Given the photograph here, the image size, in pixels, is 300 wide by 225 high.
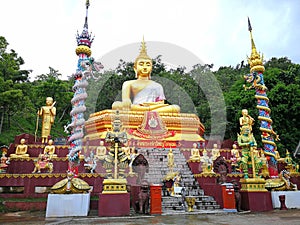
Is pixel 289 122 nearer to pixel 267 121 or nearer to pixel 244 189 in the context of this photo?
pixel 267 121

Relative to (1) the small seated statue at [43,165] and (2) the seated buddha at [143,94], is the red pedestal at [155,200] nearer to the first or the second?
(1) the small seated statue at [43,165]

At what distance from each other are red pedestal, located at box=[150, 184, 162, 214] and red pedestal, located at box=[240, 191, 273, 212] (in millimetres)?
2734

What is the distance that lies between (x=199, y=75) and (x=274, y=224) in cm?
2497

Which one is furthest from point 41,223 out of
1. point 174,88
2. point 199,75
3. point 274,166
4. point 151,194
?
point 199,75

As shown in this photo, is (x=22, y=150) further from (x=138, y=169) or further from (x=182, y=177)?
(x=182, y=177)

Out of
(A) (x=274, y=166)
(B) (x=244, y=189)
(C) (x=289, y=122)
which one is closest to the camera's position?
(B) (x=244, y=189)

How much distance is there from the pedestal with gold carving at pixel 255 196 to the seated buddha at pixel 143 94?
9083 mm

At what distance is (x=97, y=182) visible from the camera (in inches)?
363

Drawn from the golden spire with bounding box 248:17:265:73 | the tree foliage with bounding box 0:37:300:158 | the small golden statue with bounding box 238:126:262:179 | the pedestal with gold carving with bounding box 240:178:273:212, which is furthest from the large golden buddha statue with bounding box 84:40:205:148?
the pedestal with gold carving with bounding box 240:178:273:212

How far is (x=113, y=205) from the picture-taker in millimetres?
7078

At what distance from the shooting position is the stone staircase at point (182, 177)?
8.29 meters

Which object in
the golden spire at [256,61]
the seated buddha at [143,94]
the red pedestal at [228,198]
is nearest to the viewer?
the red pedestal at [228,198]

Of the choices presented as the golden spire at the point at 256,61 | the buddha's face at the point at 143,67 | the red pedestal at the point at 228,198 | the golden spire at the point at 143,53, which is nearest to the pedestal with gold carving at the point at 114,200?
the red pedestal at the point at 228,198

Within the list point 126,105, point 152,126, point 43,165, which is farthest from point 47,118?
point 152,126
